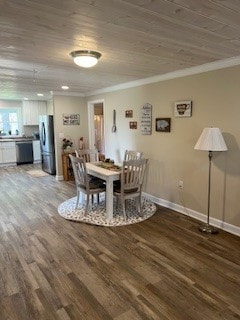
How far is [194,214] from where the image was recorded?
12.3 feet

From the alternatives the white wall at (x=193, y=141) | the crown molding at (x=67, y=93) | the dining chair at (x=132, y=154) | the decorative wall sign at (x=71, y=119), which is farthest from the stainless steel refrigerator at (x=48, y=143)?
the dining chair at (x=132, y=154)

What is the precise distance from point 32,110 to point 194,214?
7087 millimetres

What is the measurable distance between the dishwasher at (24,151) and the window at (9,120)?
825mm

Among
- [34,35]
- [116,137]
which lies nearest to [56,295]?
[34,35]

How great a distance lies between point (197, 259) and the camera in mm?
2621

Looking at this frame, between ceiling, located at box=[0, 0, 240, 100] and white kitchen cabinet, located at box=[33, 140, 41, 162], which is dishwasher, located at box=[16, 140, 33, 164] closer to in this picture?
white kitchen cabinet, located at box=[33, 140, 41, 162]

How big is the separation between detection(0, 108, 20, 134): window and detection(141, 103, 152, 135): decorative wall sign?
5942 millimetres

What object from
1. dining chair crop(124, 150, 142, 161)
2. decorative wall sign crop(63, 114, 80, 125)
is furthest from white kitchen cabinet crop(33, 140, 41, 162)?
dining chair crop(124, 150, 142, 161)

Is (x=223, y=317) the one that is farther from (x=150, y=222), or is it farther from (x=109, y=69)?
(x=109, y=69)

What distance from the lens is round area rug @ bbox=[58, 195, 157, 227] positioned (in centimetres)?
359

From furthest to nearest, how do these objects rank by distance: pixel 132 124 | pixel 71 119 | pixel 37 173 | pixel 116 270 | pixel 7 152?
pixel 7 152 → pixel 37 173 → pixel 71 119 → pixel 132 124 → pixel 116 270

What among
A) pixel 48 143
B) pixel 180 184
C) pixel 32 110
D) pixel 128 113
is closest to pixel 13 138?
pixel 32 110

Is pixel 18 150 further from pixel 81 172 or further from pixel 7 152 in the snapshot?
pixel 81 172

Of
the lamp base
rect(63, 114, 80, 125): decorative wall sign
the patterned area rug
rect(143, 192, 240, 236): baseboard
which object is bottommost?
the lamp base
